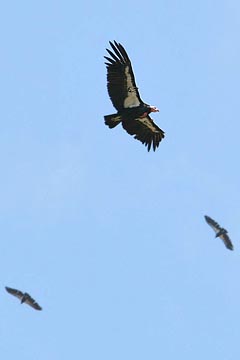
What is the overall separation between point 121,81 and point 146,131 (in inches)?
193

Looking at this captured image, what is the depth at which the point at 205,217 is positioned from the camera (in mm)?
88875

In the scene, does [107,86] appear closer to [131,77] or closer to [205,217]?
[131,77]

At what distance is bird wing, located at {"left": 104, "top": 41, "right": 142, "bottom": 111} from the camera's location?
86.3 meters

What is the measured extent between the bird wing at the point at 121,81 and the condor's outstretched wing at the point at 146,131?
7.87 ft

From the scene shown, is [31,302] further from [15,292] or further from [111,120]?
[111,120]

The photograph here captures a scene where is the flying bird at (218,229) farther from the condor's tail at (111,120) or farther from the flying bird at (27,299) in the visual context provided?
the flying bird at (27,299)

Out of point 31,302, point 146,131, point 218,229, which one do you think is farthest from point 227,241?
point 31,302

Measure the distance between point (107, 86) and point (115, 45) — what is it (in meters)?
2.36

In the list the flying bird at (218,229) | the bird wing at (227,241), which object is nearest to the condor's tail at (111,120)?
the flying bird at (218,229)

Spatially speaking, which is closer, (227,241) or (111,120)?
(111,120)

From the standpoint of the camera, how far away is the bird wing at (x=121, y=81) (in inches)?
3398

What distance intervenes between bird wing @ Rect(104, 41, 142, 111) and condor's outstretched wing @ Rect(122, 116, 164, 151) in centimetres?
240

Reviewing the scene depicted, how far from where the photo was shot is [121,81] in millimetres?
87312

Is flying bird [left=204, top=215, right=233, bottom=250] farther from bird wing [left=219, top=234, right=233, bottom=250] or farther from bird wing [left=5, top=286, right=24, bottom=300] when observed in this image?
bird wing [left=5, top=286, right=24, bottom=300]
